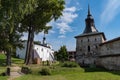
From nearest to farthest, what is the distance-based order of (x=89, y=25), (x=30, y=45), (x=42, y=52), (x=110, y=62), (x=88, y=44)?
(x=30, y=45), (x=110, y=62), (x=88, y=44), (x=89, y=25), (x=42, y=52)

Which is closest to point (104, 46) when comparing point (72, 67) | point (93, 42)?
point (93, 42)

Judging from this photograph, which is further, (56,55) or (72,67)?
(56,55)

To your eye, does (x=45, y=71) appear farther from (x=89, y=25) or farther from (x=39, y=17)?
(x=89, y=25)

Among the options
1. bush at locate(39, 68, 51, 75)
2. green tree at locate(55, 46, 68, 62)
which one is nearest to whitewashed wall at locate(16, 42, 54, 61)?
green tree at locate(55, 46, 68, 62)

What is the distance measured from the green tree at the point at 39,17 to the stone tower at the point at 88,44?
1632 centimetres

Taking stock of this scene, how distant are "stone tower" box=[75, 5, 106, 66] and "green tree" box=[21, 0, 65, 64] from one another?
53.5ft

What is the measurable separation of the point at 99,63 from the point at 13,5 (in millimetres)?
33544

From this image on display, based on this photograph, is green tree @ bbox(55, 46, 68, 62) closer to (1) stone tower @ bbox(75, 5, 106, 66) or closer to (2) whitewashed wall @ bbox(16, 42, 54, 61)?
(2) whitewashed wall @ bbox(16, 42, 54, 61)

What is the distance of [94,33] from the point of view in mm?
51656

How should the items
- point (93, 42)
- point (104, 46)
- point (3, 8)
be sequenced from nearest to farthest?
point (3, 8), point (104, 46), point (93, 42)

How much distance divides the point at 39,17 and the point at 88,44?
20.2m

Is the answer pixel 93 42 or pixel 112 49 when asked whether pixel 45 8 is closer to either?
pixel 112 49

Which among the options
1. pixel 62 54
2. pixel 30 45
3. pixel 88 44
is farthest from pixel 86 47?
pixel 62 54

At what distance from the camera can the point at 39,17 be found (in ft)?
119
